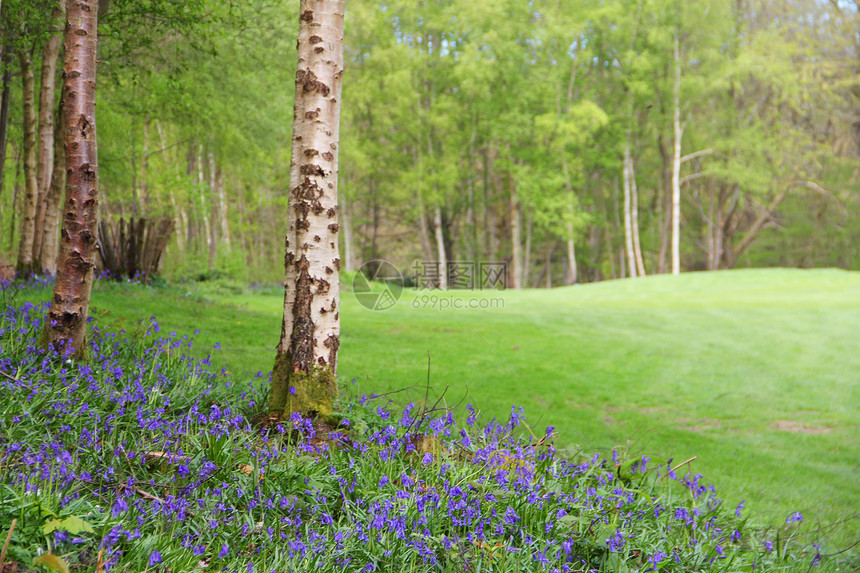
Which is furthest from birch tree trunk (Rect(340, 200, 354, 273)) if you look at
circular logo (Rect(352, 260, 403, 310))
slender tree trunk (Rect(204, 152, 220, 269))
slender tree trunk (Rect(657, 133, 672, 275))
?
slender tree trunk (Rect(657, 133, 672, 275))

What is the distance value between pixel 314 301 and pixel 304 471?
108 cm

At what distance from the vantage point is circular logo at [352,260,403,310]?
12.9 m

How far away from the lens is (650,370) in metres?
9.07

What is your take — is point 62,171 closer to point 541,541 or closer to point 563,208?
point 541,541

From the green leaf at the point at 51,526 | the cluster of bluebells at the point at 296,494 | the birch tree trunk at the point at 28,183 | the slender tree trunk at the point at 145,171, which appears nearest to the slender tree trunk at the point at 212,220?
the slender tree trunk at the point at 145,171

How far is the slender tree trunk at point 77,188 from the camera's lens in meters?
4.16

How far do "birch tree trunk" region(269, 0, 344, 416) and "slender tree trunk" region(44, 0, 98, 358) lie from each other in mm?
1562

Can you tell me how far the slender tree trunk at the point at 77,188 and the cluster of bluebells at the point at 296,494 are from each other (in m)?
0.29

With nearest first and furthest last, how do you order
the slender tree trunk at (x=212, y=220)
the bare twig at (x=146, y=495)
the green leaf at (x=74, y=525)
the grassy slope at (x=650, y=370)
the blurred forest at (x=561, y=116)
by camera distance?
the green leaf at (x=74, y=525) < the bare twig at (x=146, y=495) < the grassy slope at (x=650, y=370) < the slender tree trunk at (x=212, y=220) < the blurred forest at (x=561, y=116)

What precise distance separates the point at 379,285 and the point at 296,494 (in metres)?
10.5

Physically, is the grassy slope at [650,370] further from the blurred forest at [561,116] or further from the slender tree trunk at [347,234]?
the slender tree trunk at [347,234]

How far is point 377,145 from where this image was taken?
28.1 m

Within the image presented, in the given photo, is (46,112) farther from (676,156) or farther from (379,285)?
(676,156)

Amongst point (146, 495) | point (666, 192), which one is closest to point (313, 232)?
point (146, 495)
